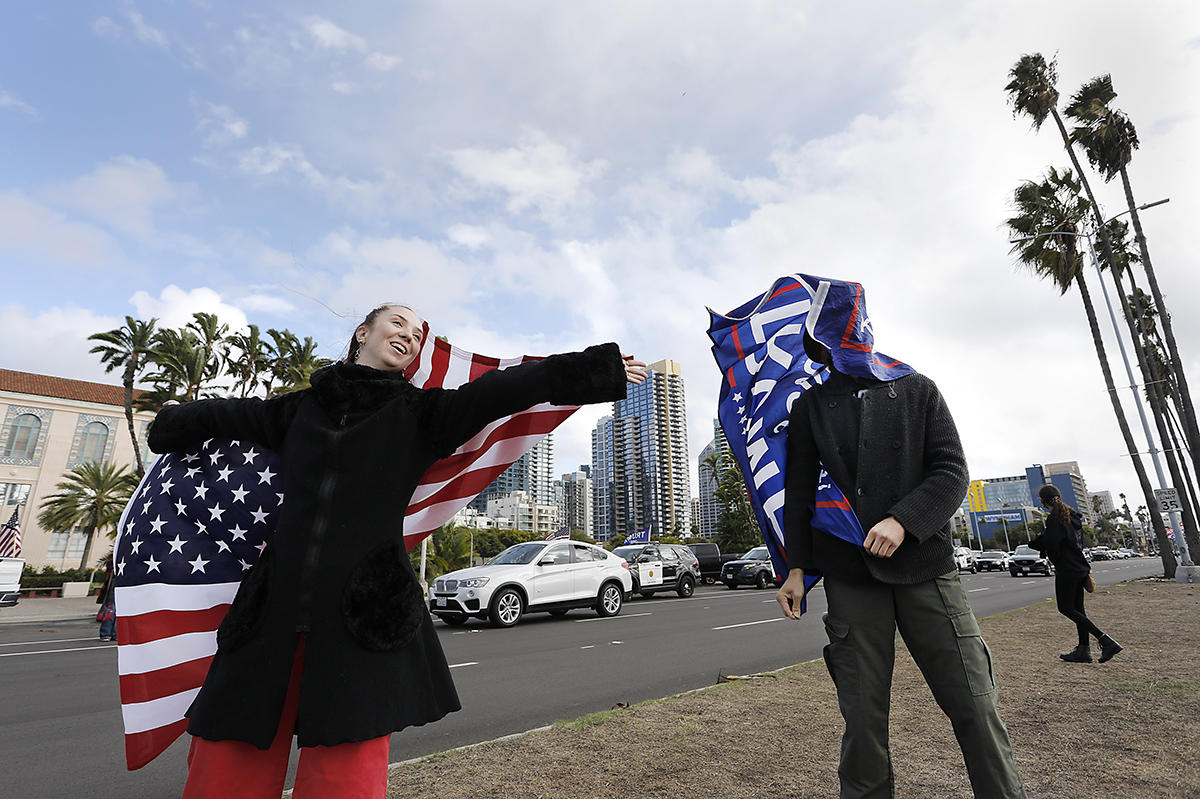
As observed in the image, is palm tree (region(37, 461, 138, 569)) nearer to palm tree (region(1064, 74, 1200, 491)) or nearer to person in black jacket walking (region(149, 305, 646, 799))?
person in black jacket walking (region(149, 305, 646, 799))

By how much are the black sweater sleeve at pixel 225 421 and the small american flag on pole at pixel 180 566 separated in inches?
3.1

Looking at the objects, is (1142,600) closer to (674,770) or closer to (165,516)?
(674,770)

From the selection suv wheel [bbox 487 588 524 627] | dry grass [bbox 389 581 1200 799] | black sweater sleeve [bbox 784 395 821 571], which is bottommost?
dry grass [bbox 389 581 1200 799]

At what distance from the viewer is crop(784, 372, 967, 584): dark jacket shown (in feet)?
7.50

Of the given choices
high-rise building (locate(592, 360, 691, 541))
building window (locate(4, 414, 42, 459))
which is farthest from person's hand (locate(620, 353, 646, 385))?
high-rise building (locate(592, 360, 691, 541))

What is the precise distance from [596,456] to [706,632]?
116550 mm

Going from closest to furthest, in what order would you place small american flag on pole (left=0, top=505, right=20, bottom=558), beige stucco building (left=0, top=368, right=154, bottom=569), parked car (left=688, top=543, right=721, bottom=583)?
1. small american flag on pole (left=0, top=505, right=20, bottom=558)
2. parked car (left=688, top=543, right=721, bottom=583)
3. beige stucco building (left=0, top=368, right=154, bottom=569)

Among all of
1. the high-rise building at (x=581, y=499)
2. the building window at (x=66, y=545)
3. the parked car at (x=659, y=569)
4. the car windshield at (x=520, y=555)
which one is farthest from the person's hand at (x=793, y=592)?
the high-rise building at (x=581, y=499)

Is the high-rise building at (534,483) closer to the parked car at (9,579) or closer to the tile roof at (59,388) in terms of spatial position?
the tile roof at (59,388)

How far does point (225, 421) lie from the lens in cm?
199

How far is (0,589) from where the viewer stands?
2097 cm

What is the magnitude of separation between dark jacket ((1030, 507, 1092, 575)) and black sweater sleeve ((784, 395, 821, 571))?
6104mm

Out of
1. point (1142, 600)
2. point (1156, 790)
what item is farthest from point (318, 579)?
point (1142, 600)

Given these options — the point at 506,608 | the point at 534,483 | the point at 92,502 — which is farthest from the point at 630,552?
the point at 534,483
